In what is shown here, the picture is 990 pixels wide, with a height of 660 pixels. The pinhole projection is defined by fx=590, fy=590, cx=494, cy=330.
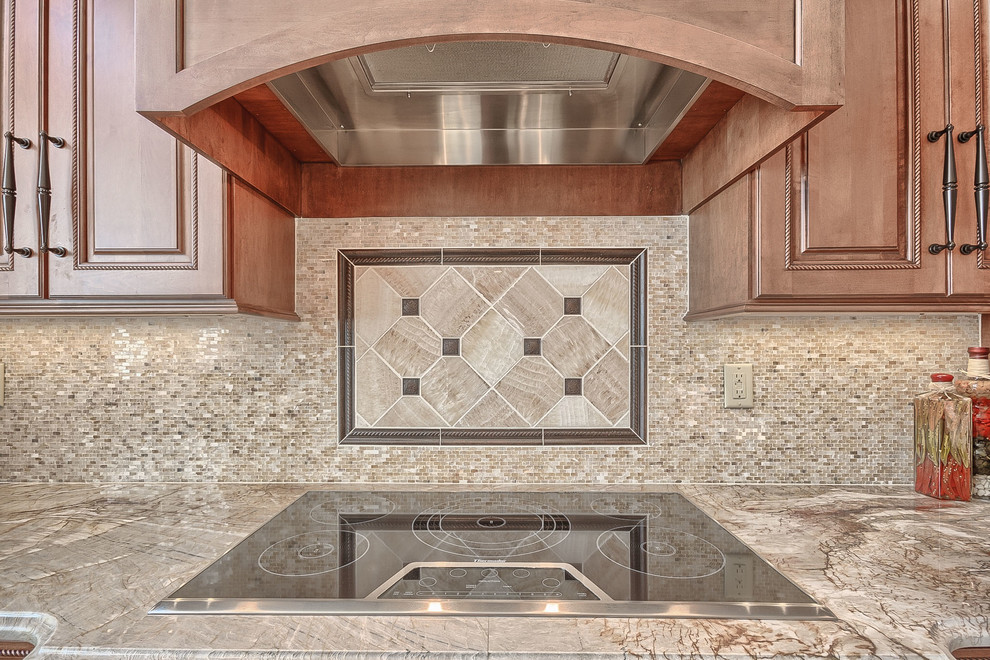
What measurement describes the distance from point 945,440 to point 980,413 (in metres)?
0.09

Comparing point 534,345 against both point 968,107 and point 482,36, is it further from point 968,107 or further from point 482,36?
point 968,107

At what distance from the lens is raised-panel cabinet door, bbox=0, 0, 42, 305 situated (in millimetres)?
1139

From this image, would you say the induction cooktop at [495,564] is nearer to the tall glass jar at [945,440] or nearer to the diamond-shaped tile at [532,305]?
the diamond-shaped tile at [532,305]

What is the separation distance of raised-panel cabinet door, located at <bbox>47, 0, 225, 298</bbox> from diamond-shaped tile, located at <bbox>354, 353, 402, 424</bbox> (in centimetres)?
45

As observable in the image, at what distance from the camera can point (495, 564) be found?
0.96 m

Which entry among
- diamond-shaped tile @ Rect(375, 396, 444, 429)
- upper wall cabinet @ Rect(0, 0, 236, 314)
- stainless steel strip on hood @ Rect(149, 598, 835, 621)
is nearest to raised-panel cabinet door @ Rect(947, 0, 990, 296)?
stainless steel strip on hood @ Rect(149, 598, 835, 621)

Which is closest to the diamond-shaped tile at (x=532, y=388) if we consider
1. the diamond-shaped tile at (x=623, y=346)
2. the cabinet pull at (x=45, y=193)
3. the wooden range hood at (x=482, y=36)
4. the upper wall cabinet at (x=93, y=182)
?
the diamond-shaped tile at (x=623, y=346)

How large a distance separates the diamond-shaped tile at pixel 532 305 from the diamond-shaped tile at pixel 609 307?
0.08 m

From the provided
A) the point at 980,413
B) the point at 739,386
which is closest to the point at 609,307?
the point at 739,386

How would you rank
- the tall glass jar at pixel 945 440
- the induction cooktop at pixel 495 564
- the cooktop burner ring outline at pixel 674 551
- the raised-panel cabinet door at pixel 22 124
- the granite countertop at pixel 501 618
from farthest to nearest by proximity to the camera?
the tall glass jar at pixel 945 440
the raised-panel cabinet door at pixel 22 124
the cooktop burner ring outline at pixel 674 551
the induction cooktop at pixel 495 564
the granite countertop at pixel 501 618

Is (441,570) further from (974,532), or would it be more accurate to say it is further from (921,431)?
(921,431)

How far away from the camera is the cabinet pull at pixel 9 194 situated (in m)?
1.11

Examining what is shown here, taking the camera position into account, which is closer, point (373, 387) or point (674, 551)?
point (674, 551)

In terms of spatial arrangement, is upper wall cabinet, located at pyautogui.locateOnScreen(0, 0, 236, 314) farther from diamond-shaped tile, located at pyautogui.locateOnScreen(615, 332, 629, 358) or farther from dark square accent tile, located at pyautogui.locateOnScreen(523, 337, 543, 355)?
diamond-shaped tile, located at pyautogui.locateOnScreen(615, 332, 629, 358)
